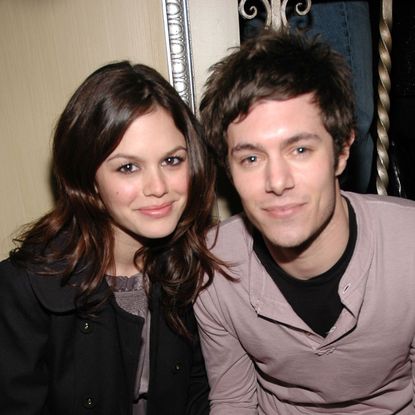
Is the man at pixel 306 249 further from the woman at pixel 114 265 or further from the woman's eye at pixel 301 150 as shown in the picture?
the woman at pixel 114 265

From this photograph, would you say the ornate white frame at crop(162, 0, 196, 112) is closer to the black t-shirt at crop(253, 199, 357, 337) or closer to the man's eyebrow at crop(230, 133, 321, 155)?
the man's eyebrow at crop(230, 133, 321, 155)

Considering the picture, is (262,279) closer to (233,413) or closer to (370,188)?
(233,413)

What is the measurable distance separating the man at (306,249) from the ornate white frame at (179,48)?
17 centimetres

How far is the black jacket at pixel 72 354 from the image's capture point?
5.21ft

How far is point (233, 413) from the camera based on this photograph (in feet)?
5.62

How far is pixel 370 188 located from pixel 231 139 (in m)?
1.36

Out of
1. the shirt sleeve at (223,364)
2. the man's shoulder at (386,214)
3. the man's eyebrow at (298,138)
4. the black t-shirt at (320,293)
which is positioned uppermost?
the man's eyebrow at (298,138)

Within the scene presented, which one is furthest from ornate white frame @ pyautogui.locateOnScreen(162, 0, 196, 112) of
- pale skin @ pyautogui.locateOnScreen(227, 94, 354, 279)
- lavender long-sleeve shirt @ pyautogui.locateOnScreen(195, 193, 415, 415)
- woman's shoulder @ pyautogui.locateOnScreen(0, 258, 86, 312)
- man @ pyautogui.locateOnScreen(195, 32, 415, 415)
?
woman's shoulder @ pyautogui.locateOnScreen(0, 258, 86, 312)

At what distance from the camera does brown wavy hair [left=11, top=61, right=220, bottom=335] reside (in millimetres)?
1498

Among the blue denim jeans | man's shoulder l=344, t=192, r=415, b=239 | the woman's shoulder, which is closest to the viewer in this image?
man's shoulder l=344, t=192, r=415, b=239

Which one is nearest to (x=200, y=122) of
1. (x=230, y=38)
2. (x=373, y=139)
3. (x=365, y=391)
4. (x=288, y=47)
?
(x=230, y=38)

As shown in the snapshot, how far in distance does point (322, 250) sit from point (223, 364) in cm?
59

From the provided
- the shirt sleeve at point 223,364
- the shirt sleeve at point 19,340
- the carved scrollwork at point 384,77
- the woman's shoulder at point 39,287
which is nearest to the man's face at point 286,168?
the shirt sleeve at point 223,364

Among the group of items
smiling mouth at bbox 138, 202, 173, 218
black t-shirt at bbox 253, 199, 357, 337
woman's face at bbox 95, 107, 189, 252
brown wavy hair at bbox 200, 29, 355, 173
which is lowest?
black t-shirt at bbox 253, 199, 357, 337
